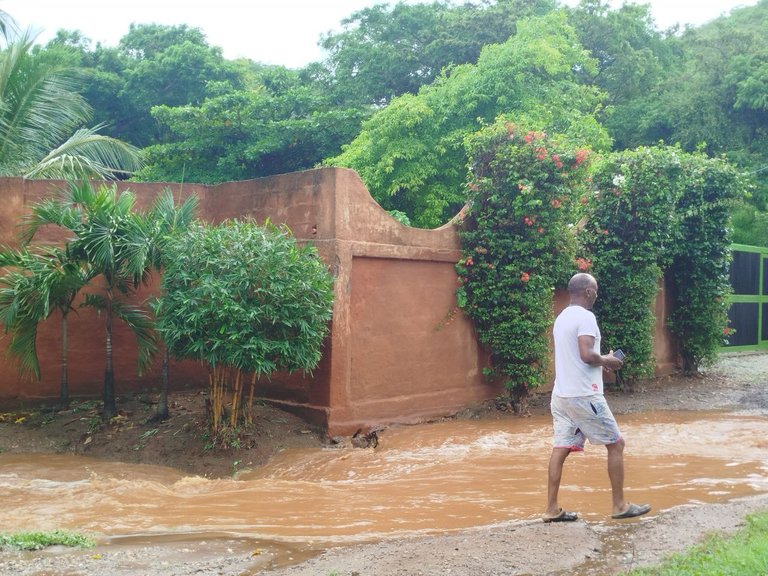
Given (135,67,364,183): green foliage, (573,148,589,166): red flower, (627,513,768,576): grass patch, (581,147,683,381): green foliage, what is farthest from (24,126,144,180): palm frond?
(627,513,768,576): grass patch

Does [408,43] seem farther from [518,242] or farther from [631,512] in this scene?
[631,512]

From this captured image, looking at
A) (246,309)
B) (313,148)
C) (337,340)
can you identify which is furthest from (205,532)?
(313,148)

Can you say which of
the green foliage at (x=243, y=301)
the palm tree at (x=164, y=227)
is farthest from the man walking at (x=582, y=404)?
the palm tree at (x=164, y=227)

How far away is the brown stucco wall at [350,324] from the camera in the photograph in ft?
28.2

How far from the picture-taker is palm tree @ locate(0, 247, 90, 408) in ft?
27.0

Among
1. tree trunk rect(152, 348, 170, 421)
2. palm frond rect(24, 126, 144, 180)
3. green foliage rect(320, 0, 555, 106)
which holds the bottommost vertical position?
tree trunk rect(152, 348, 170, 421)

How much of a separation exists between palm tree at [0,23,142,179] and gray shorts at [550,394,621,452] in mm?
9140

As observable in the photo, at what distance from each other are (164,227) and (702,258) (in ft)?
28.9

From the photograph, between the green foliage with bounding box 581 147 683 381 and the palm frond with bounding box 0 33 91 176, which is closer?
the green foliage with bounding box 581 147 683 381

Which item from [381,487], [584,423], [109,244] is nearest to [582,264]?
[381,487]

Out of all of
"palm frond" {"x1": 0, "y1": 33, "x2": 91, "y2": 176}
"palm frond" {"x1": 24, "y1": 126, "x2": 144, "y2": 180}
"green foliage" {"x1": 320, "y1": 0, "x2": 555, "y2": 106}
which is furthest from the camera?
"green foliage" {"x1": 320, "y1": 0, "x2": 555, "y2": 106}

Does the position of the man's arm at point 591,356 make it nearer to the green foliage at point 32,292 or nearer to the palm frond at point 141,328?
the palm frond at point 141,328

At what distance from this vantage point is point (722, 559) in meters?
4.10

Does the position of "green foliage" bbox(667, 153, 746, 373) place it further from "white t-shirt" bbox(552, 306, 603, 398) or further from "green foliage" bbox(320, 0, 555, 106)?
"green foliage" bbox(320, 0, 555, 106)
